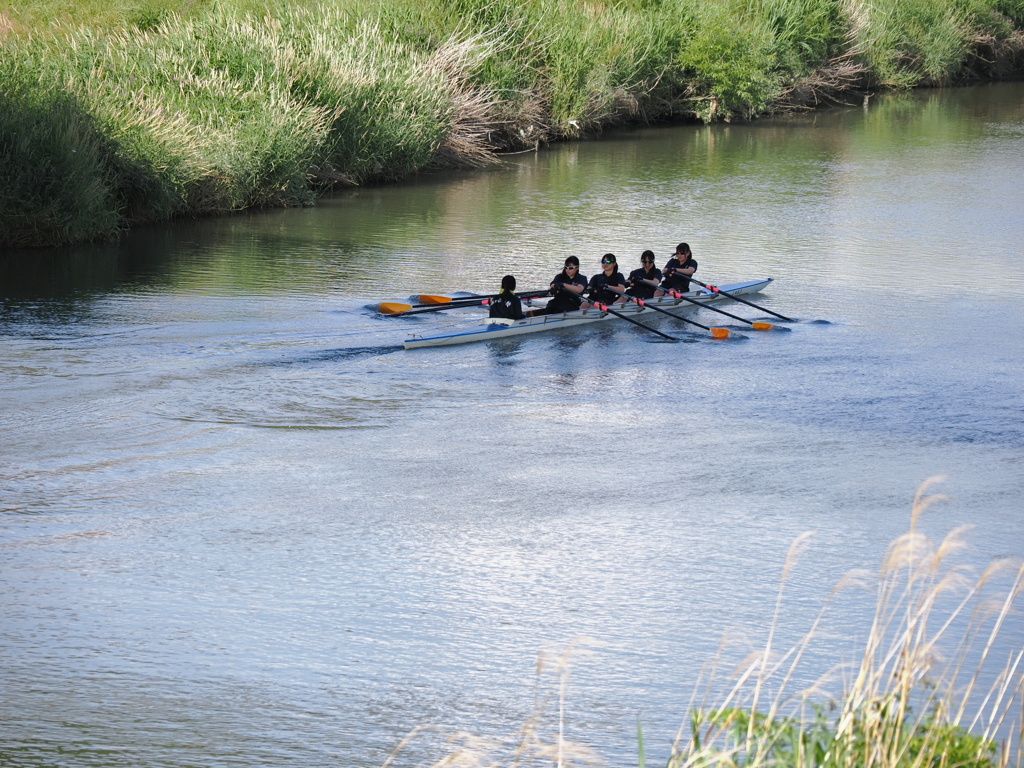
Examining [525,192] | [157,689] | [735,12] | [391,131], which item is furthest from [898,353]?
[735,12]

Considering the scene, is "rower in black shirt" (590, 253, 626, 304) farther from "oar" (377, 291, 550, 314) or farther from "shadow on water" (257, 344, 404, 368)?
"shadow on water" (257, 344, 404, 368)

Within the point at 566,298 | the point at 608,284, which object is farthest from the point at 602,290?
the point at 566,298

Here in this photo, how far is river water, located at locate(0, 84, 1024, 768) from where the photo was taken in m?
5.88

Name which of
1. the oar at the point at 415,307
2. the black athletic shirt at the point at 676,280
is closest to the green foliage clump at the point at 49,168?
the oar at the point at 415,307

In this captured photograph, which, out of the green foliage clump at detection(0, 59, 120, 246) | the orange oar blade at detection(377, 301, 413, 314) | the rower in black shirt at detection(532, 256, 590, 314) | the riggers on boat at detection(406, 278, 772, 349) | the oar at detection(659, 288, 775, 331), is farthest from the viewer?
the green foliage clump at detection(0, 59, 120, 246)

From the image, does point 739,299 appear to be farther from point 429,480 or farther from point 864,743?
point 864,743

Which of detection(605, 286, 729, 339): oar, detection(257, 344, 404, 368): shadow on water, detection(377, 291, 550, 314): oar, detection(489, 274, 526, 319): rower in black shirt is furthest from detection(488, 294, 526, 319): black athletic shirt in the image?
detection(605, 286, 729, 339): oar

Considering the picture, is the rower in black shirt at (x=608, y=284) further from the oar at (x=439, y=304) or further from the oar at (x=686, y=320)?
the oar at (x=439, y=304)

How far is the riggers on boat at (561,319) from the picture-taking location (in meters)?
13.1

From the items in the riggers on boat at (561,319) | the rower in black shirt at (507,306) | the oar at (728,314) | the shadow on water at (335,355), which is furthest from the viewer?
the oar at (728,314)

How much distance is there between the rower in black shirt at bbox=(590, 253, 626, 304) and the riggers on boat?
0.14 m

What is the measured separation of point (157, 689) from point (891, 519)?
5.11 meters

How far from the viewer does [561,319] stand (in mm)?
14219

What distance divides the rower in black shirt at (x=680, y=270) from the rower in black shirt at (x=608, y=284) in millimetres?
784
